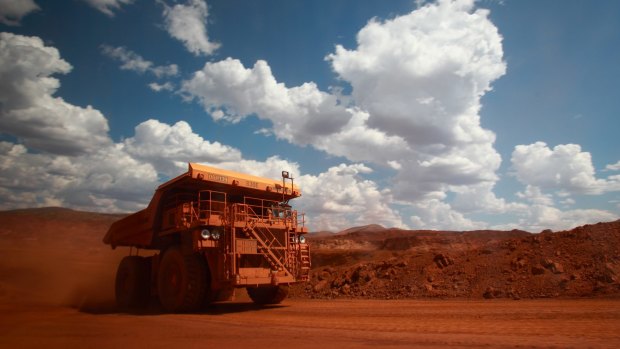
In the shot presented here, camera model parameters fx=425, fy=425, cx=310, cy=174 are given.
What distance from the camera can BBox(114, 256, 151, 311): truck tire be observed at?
1480 cm

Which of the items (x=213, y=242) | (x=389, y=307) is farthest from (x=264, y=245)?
(x=389, y=307)

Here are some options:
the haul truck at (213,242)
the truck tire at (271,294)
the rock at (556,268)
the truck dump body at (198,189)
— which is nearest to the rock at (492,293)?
the rock at (556,268)

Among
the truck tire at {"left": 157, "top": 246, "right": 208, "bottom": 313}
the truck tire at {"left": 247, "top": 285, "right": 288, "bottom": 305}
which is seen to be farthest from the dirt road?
the truck tire at {"left": 247, "top": 285, "right": 288, "bottom": 305}

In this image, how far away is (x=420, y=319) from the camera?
9352 mm

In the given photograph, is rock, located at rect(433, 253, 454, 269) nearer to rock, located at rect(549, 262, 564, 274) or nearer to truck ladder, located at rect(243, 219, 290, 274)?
rock, located at rect(549, 262, 564, 274)

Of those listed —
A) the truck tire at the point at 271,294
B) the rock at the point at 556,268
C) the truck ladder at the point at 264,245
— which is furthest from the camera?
the rock at the point at 556,268

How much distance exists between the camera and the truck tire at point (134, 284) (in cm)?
1480

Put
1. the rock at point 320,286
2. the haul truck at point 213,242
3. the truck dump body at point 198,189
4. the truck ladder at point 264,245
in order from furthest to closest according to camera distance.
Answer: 1. the rock at point 320,286
2. the truck dump body at point 198,189
3. the truck ladder at point 264,245
4. the haul truck at point 213,242

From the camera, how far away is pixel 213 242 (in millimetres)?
11844

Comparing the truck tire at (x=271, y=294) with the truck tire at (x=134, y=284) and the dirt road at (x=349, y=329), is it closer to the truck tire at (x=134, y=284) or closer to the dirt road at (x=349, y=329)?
the dirt road at (x=349, y=329)

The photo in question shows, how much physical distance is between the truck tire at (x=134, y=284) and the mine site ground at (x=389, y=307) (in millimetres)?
501

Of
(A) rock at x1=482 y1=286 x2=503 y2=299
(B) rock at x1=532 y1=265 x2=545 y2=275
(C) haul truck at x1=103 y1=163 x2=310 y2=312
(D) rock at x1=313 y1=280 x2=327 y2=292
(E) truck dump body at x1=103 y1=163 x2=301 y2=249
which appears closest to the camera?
(C) haul truck at x1=103 y1=163 x2=310 y2=312

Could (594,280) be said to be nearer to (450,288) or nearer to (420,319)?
(450,288)

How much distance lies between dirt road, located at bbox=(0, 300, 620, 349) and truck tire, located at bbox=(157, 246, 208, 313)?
0.70 m
